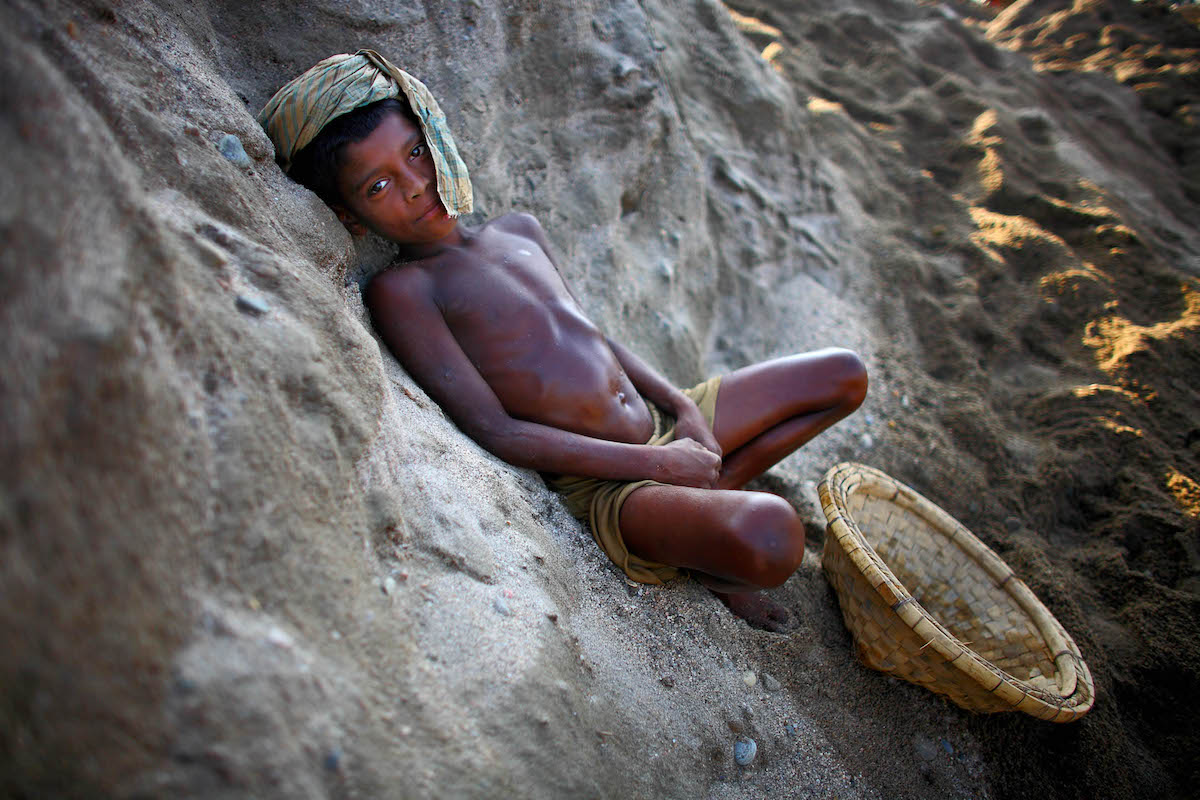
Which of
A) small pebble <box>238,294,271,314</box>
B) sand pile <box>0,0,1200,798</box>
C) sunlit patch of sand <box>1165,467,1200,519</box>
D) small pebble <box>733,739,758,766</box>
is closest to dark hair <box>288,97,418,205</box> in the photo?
sand pile <box>0,0,1200,798</box>

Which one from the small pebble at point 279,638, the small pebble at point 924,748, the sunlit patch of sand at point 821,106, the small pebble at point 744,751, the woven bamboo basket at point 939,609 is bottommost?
the small pebble at point 924,748

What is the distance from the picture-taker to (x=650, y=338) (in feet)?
8.39

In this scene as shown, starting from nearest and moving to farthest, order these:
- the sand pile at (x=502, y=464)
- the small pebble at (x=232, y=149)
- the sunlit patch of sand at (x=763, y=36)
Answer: the sand pile at (x=502, y=464) → the small pebble at (x=232, y=149) → the sunlit patch of sand at (x=763, y=36)

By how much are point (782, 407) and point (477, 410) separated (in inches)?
38.9

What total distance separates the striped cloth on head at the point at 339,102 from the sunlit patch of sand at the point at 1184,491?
2.82m

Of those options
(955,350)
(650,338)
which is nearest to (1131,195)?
(955,350)

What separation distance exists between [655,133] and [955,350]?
1.75 metres

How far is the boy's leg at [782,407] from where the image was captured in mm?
2074

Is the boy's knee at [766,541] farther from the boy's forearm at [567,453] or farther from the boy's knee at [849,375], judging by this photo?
the boy's knee at [849,375]

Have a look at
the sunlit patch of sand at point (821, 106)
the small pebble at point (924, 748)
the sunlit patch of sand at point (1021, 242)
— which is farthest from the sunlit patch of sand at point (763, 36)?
the small pebble at point (924, 748)

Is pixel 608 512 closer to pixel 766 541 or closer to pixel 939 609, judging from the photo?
pixel 766 541

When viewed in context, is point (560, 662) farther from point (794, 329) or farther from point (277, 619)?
point (794, 329)

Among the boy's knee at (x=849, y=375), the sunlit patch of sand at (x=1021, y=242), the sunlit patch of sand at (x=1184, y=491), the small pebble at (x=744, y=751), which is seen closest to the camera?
the small pebble at (x=744, y=751)

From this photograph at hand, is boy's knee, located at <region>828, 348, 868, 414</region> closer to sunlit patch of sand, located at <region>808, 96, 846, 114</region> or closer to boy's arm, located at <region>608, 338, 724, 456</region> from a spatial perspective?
boy's arm, located at <region>608, 338, 724, 456</region>
